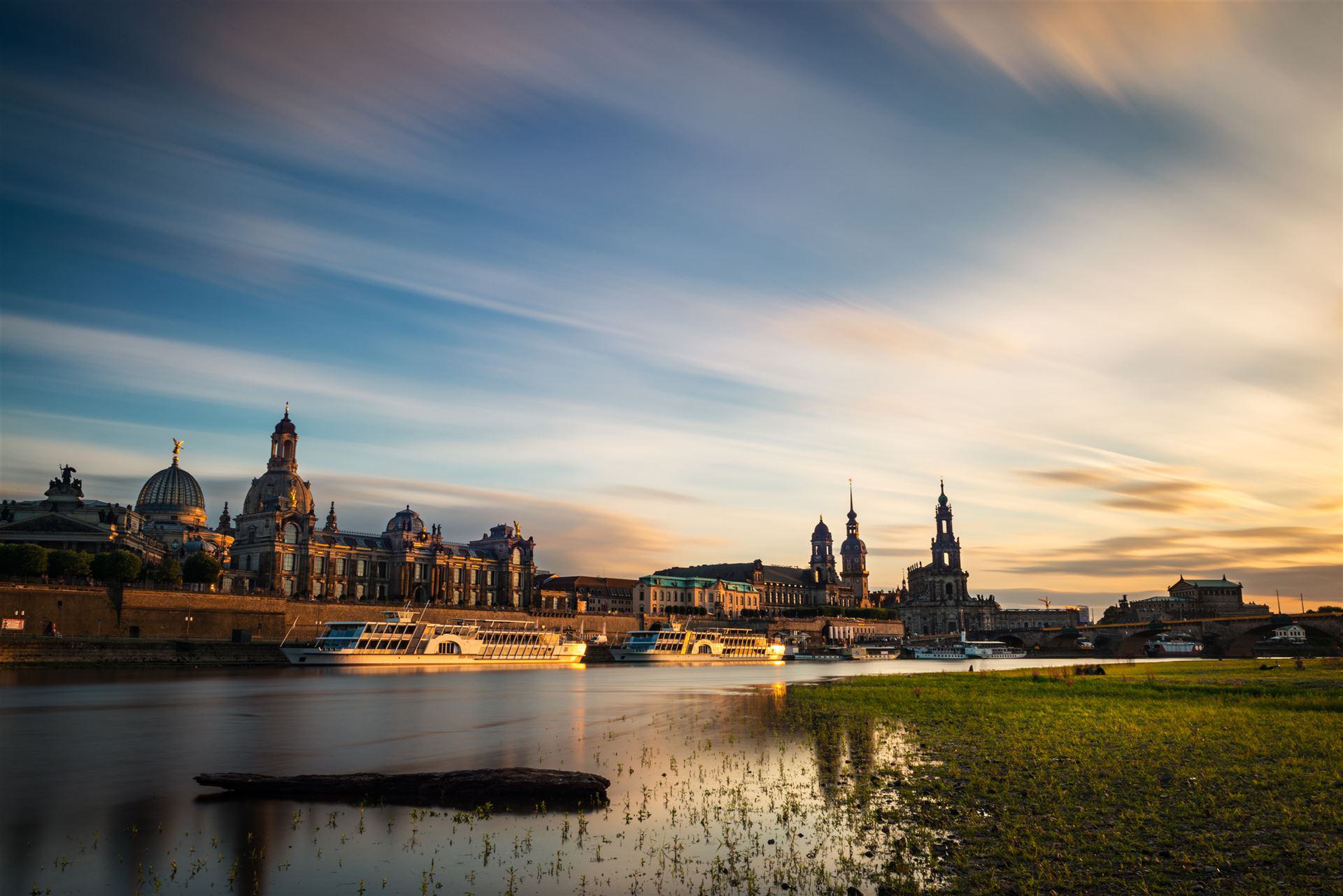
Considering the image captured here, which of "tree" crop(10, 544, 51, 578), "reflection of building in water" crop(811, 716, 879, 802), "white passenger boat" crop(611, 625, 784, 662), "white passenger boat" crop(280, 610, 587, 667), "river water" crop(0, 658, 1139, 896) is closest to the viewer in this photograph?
"river water" crop(0, 658, 1139, 896)

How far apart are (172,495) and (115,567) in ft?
252

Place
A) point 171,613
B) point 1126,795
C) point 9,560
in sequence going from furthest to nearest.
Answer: point 171,613, point 9,560, point 1126,795

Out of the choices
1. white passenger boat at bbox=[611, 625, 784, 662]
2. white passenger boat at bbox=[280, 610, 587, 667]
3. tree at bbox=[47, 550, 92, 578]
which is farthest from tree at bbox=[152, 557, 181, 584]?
white passenger boat at bbox=[611, 625, 784, 662]

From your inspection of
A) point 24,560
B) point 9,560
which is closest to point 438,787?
point 24,560

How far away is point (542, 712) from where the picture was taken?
47250mm

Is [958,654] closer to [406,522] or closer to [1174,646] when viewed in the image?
[1174,646]

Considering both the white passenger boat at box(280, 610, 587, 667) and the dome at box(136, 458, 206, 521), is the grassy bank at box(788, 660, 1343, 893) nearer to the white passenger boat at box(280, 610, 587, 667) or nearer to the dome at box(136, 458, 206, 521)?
the white passenger boat at box(280, 610, 587, 667)

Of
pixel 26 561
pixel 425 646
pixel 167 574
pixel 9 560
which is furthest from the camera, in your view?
pixel 425 646

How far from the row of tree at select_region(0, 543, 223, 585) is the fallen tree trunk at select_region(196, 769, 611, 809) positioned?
3204 inches

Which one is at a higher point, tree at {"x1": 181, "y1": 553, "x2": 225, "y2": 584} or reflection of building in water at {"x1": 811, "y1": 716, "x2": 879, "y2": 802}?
tree at {"x1": 181, "y1": 553, "x2": 225, "y2": 584}

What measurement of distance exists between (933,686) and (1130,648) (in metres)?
161

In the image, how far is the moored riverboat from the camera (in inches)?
6673

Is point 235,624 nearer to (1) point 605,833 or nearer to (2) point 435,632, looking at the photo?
(2) point 435,632

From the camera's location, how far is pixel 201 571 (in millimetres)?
113500
